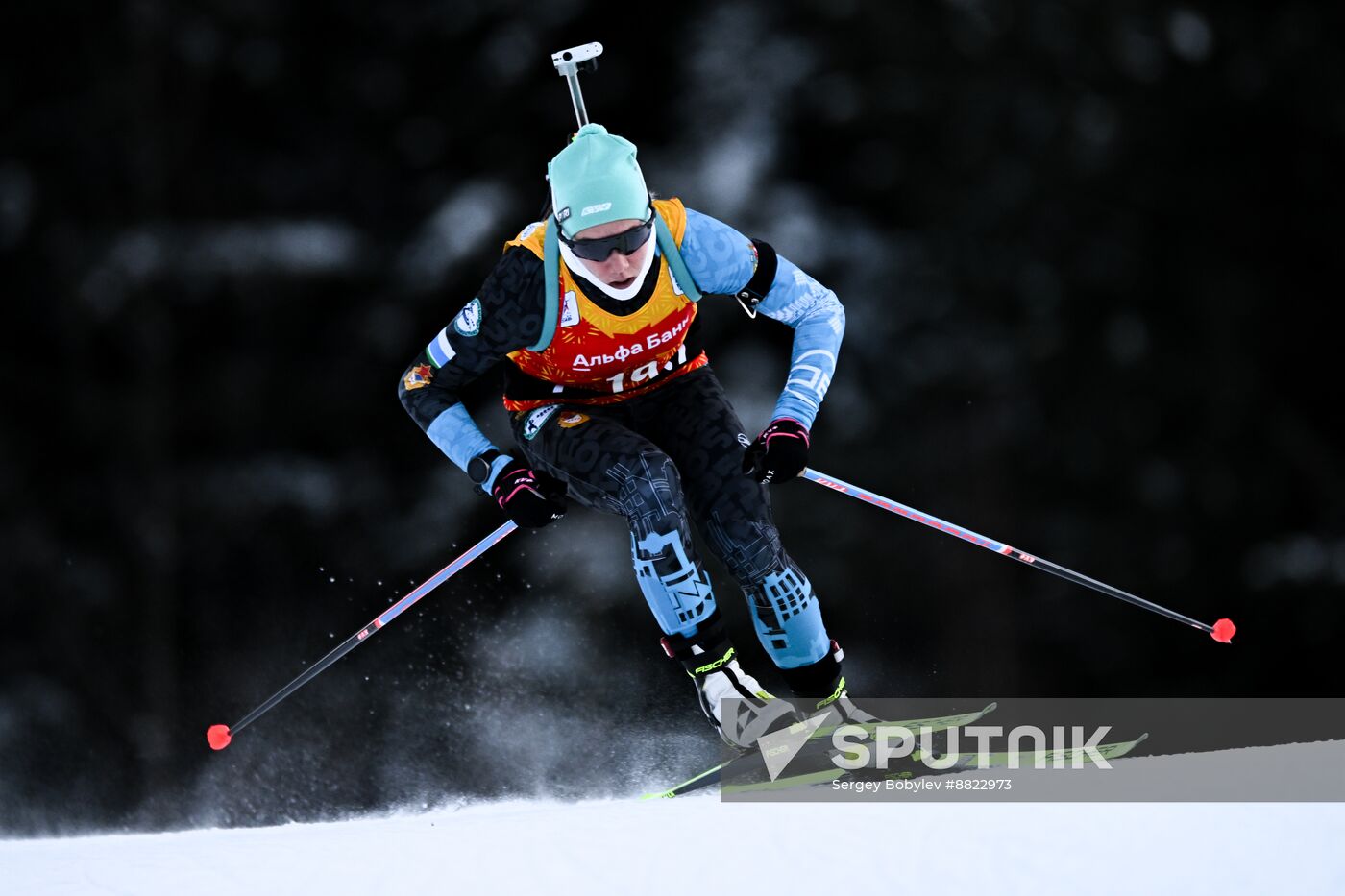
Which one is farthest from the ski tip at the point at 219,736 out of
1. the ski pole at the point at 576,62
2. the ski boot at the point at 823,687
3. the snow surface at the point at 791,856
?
the ski pole at the point at 576,62

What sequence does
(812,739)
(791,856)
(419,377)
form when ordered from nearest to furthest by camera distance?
(791,856) < (812,739) < (419,377)

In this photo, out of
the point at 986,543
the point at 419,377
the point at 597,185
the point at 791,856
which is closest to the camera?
the point at 791,856

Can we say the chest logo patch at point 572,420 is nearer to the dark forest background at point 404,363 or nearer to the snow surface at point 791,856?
the snow surface at point 791,856

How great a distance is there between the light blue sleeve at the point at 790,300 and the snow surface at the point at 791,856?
881 mm

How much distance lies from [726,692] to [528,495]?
601 millimetres

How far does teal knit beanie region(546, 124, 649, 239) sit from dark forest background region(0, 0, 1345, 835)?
8.07ft

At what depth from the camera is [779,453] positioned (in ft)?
8.52

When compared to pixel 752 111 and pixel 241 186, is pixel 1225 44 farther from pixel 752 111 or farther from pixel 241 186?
pixel 241 186

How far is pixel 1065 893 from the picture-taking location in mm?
1967

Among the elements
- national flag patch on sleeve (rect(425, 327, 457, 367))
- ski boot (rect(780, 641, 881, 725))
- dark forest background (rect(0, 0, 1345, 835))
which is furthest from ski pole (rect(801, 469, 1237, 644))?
dark forest background (rect(0, 0, 1345, 835))

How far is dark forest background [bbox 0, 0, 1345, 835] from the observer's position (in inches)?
197

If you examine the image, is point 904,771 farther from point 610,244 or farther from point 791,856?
point 610,244

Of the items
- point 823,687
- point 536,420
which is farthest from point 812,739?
point 536,420

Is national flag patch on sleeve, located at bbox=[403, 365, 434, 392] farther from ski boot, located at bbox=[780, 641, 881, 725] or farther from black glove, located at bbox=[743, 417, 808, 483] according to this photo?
ski boot, located at bbox=[780, 641, 881, 725]
